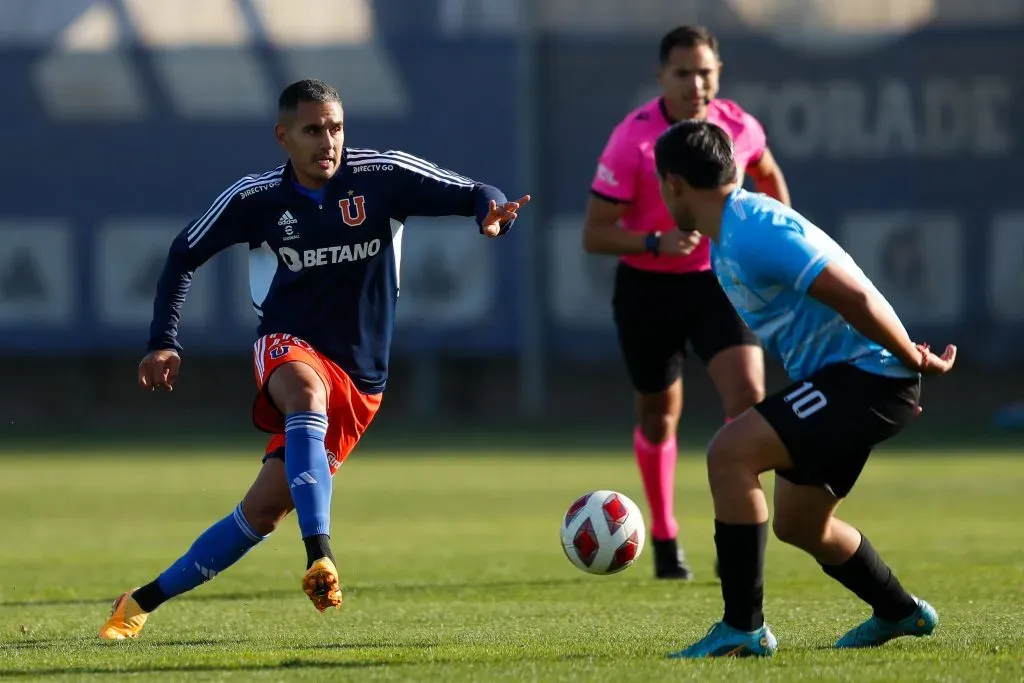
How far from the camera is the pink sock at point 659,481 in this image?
27.6 ft

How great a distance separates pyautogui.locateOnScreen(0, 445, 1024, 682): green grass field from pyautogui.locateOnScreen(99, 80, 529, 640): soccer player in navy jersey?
1.47 feet

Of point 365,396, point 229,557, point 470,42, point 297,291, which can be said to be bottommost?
point 229,557

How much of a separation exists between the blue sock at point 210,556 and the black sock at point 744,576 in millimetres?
1808

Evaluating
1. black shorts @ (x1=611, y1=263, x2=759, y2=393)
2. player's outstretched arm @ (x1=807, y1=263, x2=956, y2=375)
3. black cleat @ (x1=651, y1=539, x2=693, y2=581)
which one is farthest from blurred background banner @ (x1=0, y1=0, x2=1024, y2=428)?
player's outstretched arm @ (x1=807, y1=263, x2=956, y2=375)

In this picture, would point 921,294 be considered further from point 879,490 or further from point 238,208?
point 238,208

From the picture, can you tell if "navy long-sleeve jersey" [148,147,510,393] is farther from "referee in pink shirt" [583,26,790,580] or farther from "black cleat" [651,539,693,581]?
"black cleat" [651,539,693,581]

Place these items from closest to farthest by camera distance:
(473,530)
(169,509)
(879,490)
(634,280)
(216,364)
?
(634,280)
(473,530)
(169,509)
(879,490)
(216,364)

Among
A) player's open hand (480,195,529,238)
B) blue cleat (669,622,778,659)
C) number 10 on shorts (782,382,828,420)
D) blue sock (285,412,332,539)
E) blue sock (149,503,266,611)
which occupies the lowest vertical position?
blue cleat (669,622,778,659)

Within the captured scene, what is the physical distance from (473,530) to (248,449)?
7.89 meters

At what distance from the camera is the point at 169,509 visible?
1281 cm

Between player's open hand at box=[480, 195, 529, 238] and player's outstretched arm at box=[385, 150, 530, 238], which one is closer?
player's open hand at box=[480, 195, 529, 238]

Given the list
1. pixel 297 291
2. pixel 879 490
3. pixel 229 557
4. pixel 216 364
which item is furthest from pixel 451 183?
pixel 216 364

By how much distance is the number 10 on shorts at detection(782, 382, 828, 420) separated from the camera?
5332 mm

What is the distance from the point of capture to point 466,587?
8.02 m
